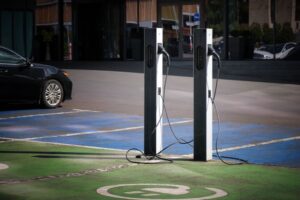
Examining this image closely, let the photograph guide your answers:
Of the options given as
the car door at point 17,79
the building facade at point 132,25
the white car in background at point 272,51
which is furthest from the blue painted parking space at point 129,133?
the building facade at point 132,25

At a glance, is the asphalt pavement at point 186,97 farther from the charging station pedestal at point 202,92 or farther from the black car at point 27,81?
the charging station pedestal at point 202,92

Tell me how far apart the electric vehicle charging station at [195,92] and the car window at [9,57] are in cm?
730

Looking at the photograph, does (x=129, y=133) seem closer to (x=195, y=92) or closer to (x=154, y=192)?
(x=195, y=92)

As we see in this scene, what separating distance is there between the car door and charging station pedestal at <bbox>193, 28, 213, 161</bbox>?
7.73 metres

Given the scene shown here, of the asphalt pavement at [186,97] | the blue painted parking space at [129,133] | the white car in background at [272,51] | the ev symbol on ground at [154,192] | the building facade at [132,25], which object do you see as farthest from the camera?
the building facade at [132,25]

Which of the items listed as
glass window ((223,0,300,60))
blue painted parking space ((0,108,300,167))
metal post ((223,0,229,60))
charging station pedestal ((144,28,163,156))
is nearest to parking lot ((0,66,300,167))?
blue painted parking space ((0,108,300,167))

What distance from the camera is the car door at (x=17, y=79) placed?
16.6 meters

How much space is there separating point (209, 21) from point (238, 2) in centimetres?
170

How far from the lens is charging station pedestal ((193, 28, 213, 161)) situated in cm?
974

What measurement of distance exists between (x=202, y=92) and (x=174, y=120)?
5163mm

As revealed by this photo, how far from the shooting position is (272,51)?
29844 mm

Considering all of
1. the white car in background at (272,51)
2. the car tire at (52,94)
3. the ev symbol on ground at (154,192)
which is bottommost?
the ev symbol on ground at (154,192)

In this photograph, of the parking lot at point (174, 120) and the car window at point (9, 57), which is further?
the car window at point (9, 57)

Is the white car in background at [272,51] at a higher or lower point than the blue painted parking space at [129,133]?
higher
